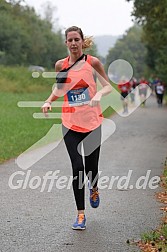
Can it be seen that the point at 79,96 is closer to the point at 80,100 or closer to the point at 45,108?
the point at 80,100

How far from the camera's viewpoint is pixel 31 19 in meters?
96.2

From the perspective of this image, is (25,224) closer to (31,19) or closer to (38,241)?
(38,241)

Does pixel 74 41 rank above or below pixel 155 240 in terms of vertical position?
above

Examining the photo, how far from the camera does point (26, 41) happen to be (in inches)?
3287

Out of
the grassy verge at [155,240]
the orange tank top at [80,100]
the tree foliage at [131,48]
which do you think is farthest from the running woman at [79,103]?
the tree foliage at [131,48]

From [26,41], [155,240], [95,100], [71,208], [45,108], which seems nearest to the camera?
[155,240]

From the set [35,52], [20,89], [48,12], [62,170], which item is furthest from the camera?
[48,12]

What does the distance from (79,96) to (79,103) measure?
0.08m

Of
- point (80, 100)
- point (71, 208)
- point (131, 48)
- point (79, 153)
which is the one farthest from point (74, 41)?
point (131, 48)

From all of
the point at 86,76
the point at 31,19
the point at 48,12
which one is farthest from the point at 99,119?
the point at 48,12

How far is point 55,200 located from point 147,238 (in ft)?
8.23

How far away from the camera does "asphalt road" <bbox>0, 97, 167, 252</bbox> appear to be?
6.23m

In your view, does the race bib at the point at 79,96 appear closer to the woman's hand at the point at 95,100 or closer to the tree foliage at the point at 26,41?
the woman's hand at the point at 95,100

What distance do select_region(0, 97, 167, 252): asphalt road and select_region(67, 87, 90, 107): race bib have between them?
4.64 feet
